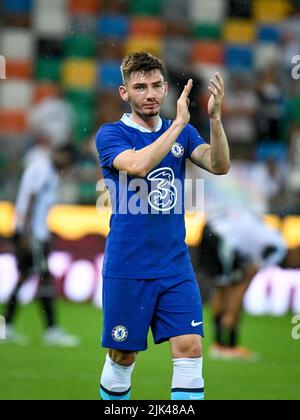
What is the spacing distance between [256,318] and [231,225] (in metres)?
1.73

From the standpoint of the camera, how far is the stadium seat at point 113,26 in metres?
12.3

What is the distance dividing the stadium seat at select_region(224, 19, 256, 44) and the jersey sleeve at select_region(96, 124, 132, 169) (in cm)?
798

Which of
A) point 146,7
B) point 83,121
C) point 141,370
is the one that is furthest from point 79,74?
point 141,370

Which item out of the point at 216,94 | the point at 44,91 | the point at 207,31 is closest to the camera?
the point at 216,94

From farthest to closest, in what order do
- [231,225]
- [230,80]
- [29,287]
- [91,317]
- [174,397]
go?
[230,80] < [29,287] < [91,317] < [231,225] < [174,397]

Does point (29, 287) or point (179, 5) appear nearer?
point (29, 287)

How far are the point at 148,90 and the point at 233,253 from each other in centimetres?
387

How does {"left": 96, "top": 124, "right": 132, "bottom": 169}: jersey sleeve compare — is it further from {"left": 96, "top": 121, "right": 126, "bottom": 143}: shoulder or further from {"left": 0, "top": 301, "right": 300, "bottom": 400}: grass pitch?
{"left": 0, "top": 301, "right": 300, "bottom": 400}: grass pitch

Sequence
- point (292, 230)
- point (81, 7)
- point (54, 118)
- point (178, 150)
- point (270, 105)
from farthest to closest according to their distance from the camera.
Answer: point (81, 7), point (270, 105), point (54, 118), point (292, 230), point (178, 150)

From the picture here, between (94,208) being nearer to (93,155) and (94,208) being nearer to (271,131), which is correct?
(93,155)

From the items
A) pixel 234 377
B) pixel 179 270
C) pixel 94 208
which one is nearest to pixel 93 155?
pixel 94 208

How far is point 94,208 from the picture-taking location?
10.6 metres

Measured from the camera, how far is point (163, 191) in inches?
188

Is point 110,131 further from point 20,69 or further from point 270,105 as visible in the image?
point 20,69
